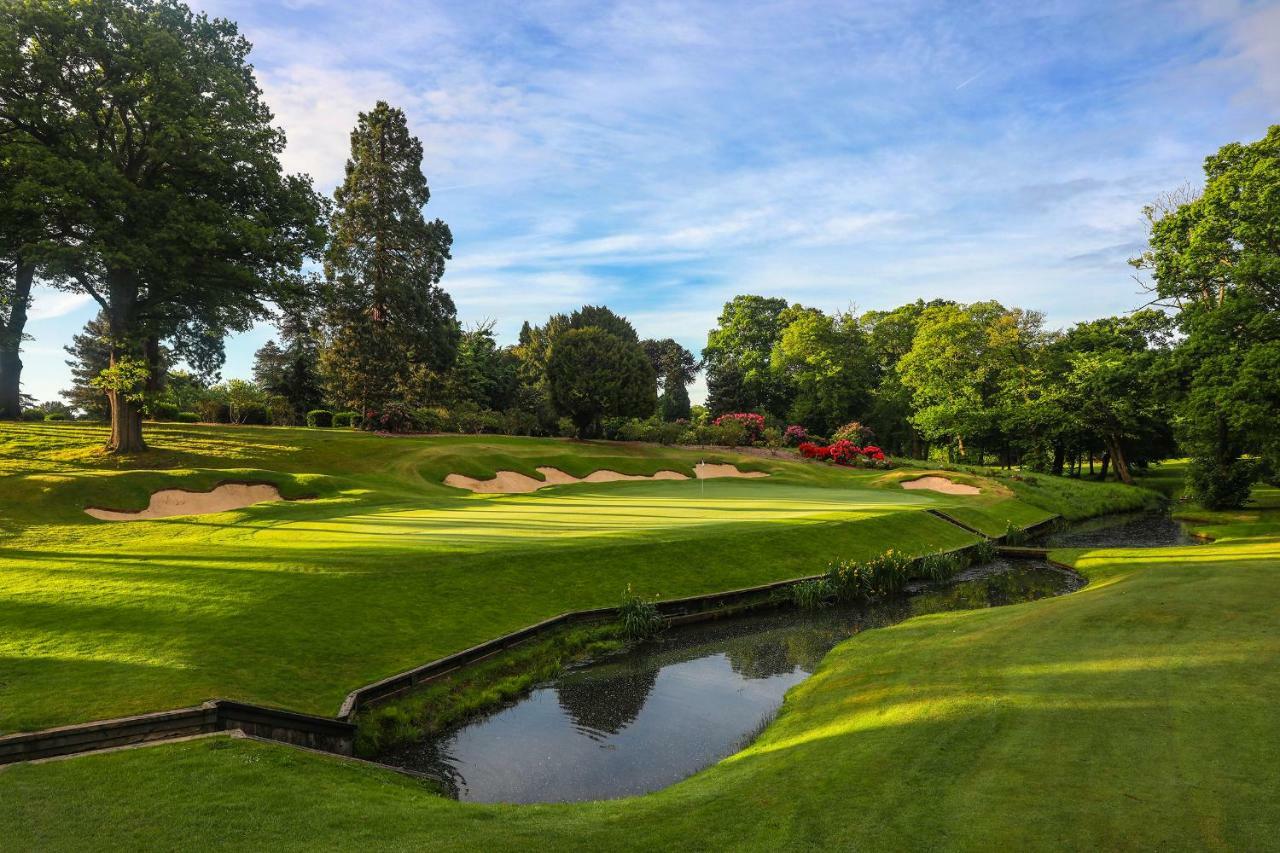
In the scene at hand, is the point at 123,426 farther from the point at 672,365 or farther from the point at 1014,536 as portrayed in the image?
the point at 672,365

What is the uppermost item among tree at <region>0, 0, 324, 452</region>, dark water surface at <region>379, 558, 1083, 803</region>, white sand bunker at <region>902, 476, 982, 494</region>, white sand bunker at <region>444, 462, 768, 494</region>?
tree at <region>0, 0, 324, 452</region>

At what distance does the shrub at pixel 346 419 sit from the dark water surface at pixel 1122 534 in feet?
167

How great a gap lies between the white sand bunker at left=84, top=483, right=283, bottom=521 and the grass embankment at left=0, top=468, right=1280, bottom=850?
21.3 m

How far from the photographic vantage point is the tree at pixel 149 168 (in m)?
27.6

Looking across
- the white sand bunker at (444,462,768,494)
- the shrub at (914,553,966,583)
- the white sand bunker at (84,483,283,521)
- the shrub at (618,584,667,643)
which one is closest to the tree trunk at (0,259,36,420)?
the white sand bunker at (84,483,283,521)

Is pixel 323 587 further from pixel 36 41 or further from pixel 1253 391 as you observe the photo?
pixel 1253 391

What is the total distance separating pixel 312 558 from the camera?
16.9m

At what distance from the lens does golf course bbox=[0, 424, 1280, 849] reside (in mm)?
6602

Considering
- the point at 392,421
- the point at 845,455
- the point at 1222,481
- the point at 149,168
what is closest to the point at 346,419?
the point at 392,421

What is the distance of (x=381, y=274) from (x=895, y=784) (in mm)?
57489

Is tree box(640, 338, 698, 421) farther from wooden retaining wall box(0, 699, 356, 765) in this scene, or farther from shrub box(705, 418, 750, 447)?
wooden retaining wall box(0, 699, 356, 765)

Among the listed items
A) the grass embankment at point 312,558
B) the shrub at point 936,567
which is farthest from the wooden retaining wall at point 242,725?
the shrub at point 936,567

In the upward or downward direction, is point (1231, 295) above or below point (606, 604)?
above

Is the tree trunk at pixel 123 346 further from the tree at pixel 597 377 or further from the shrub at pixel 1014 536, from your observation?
the shrub at pixel 1014 536
